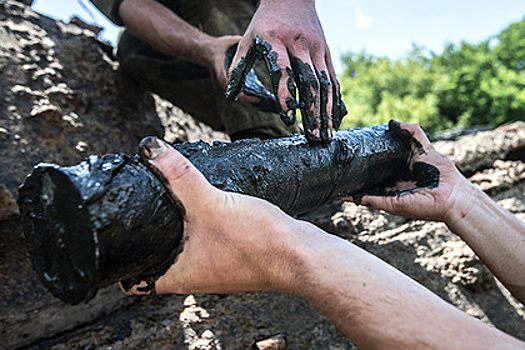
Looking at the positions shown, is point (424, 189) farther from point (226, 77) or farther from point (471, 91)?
point (471, 91)

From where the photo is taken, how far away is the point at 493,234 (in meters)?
1.18

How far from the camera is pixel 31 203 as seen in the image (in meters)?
0.72

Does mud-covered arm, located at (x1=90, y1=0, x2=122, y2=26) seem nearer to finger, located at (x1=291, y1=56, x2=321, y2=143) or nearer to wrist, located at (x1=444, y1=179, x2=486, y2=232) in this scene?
finger, located at (x1=291, y1=56, x2=321, y2=143)

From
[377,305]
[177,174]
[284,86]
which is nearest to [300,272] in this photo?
[377,305]

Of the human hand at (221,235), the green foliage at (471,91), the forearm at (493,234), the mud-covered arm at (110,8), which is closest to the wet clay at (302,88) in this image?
the human hand at (221,235)

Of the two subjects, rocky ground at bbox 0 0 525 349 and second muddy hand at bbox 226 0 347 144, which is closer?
second muddy hand at bbox 226 0 347 144

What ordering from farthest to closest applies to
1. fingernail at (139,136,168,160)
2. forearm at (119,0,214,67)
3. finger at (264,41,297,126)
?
1. forearm at (119,0,214,67)
2. finger at (264,41,297,126)
3. fingernail at (139,136,168,160)

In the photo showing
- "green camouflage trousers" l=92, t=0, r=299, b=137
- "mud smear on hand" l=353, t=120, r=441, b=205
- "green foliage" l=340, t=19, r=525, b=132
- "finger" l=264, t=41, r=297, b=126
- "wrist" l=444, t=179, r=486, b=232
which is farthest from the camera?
"green foliage" l=340, t=19, r=525, b=132

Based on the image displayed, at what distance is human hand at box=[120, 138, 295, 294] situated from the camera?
27.8 inches

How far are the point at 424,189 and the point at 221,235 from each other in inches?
36.2

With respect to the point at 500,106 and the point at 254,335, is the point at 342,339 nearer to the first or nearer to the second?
the point at 254,335

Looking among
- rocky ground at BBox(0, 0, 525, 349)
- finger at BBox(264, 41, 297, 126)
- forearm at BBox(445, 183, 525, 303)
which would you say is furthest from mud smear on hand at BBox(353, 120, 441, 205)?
finger at BBox(264, 41, 297, 126)

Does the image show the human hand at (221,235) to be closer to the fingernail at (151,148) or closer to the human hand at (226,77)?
the fingernail at (151,148)

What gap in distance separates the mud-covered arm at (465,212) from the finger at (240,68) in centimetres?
66
